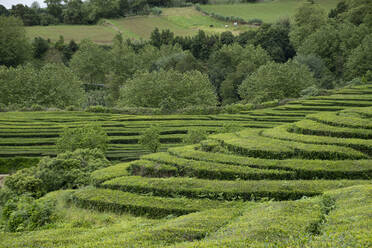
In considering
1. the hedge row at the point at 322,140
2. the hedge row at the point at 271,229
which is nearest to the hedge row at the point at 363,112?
the hedge row at the point at 322,140

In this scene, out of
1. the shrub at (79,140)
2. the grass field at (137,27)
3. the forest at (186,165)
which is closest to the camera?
the forest at (186,165)

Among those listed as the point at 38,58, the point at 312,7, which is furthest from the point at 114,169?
the point at 38,58

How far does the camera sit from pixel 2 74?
5931 centimetres

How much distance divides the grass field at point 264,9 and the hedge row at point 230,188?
109 metres

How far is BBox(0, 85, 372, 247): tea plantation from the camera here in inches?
430

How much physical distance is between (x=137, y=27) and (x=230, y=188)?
117 meters

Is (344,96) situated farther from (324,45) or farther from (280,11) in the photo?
(280,11)

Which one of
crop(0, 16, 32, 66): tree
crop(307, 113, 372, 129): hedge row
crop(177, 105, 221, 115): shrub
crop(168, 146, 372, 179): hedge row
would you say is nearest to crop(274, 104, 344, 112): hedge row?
crop(177, 105, 221, 115): shrub

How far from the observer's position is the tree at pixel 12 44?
9431 centimetres

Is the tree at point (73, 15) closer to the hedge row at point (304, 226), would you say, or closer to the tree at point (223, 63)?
the tree at point (223, 63)

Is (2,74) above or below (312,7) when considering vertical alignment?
below

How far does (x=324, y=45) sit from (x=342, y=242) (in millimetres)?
76882

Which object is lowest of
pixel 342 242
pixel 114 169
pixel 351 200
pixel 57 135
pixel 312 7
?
pixel 57 135

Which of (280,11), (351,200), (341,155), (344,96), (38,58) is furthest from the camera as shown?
(280,11)
